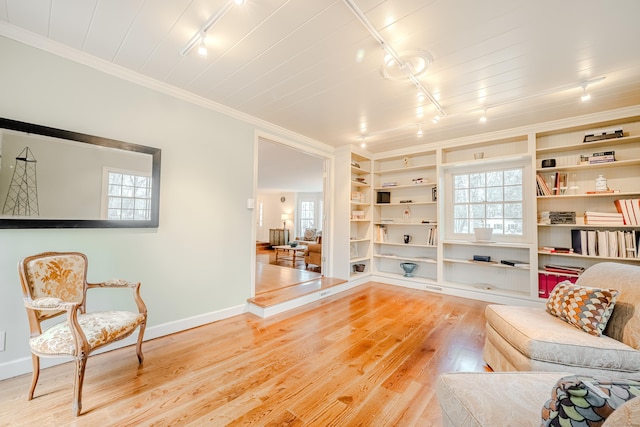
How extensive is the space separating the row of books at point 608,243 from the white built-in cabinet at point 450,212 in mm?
73

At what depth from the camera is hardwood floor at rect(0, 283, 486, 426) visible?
4.83ft

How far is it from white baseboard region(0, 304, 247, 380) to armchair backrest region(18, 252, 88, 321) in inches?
19.3

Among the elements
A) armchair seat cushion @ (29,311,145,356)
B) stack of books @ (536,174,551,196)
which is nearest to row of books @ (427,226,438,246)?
stack of books @ (536,174,551,196)

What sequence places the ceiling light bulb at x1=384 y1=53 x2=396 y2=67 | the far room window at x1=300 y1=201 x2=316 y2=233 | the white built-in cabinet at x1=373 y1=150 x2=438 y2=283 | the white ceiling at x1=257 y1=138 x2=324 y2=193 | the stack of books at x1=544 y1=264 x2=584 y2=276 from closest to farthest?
1. the ceiling light bulb at x1=384 y1=53 x2=396 y2=67
2. the stack of books at x1=544 y1=264 x2=584 y2=276
3. the white built-in cabinet at x1=373 y1=150 x2=438 y2=283
4. the white ceiling at x1=257 y1=138 x2=324 y2=193
5. the far room window at x1=300 y1=201 x2=316 y2=233

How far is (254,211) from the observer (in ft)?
10.7

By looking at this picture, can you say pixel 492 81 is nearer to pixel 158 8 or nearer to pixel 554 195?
pixel 554 195

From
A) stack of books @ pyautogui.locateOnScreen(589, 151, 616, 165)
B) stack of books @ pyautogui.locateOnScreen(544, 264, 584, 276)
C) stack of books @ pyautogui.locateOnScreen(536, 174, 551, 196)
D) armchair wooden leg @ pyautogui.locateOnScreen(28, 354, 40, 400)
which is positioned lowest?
armchair wooden leg @ pyautogui.locateOnScreen(28, 354, 40, 400)

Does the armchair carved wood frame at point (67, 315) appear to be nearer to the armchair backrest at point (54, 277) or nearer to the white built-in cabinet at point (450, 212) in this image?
the armchair backrest at point (54, 277)

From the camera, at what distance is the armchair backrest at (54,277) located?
1.65 meters

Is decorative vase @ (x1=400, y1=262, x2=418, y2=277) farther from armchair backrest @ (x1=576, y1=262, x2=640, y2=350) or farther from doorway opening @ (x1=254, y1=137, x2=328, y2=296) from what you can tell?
armchair backrest @ (x1=576, y1=262, x2=640, y2=350)

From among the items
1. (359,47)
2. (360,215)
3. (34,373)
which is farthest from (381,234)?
(34,373)

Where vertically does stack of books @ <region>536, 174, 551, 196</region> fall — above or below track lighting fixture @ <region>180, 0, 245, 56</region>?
below

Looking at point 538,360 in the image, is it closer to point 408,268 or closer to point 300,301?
point 300,301

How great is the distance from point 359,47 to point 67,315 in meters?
2.58
